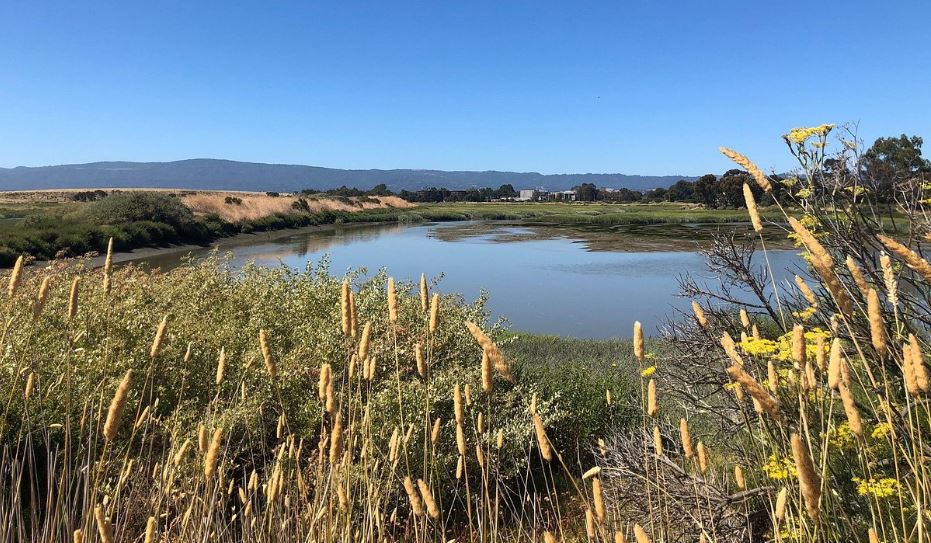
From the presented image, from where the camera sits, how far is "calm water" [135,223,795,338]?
16.0 metres

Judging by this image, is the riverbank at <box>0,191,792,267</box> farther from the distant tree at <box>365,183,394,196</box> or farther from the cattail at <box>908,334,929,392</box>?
the distant tree at <box>365,183,394,196</box>

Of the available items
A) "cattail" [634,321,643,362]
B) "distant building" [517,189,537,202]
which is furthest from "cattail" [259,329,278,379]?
"distant building" [517,189,537,202]

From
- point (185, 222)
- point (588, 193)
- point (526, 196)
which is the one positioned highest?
point (588, 193)

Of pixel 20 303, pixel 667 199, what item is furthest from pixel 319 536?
pixel 667 199

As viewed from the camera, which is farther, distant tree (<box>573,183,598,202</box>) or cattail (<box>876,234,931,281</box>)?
distant tree (<box>573,183,598,202</box>)

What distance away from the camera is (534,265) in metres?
25.6

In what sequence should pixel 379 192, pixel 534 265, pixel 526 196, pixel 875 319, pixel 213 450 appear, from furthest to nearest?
pixel 526 196
pixel 379 192
pixel 534 265
pixel 213 450
pixel 875 319

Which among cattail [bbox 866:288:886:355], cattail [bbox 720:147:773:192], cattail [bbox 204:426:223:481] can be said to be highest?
cattail [bbox 720:147:773:192]

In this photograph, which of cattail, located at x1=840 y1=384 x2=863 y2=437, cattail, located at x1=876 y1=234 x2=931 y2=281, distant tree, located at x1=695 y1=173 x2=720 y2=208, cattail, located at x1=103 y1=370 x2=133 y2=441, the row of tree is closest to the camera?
cattail, located at x1=876 y1=234 x2=931 y2=281

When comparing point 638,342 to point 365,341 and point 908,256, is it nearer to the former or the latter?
point 908,256

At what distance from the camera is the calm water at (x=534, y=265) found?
52.5 ft

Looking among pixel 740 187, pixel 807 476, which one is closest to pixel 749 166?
pixel 807 476

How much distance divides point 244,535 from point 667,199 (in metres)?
104

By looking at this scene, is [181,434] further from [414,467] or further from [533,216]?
[533,216]
